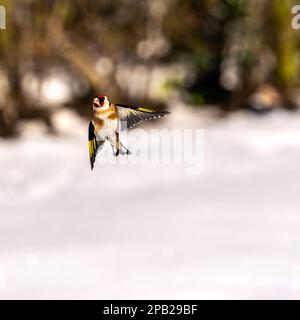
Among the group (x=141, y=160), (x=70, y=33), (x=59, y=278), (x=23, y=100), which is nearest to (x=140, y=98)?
(x=70, y=33)

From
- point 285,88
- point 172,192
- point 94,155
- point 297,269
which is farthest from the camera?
point 285,88

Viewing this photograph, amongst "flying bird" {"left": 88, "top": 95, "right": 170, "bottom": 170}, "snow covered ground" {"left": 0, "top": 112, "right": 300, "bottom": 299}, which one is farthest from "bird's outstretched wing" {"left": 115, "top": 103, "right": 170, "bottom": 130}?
"snow covered ground" {"left": 0, "top": 112, "right": 300, "bottom": 299}

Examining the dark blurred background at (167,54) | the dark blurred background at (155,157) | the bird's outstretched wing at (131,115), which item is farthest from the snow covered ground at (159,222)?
the bird's outstretched wing at (131,115)

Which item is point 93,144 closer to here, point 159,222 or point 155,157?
point 155,157

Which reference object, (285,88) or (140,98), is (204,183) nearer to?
(140,98)

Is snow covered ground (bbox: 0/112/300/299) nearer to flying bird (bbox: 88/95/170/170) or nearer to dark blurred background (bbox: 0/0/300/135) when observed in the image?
dark blurred background (bbox: 0/0/300/135)

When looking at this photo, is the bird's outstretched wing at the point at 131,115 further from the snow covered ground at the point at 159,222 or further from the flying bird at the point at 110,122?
the snow covered ground at the point at 159,222
